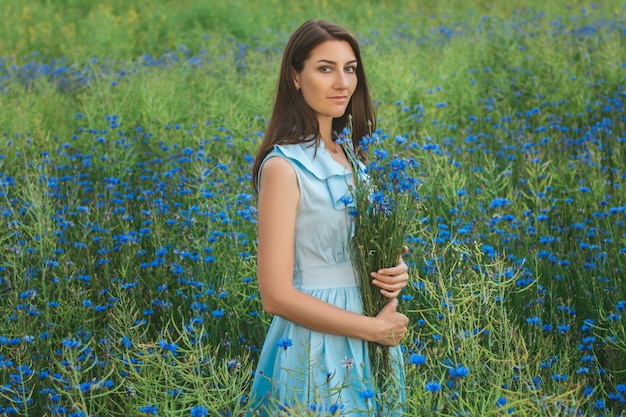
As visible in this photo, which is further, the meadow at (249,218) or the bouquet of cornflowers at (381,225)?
the meadow at (249,218)

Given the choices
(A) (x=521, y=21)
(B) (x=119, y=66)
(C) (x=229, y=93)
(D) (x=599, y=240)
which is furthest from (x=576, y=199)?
(A) (x=521, y=21)

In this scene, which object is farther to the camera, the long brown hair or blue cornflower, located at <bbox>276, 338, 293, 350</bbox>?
the long brown hair

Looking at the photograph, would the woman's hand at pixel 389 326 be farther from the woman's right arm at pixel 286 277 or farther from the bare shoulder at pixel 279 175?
the bare shoulder at pixel 279 175

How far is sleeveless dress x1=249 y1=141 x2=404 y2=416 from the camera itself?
6.93 ft

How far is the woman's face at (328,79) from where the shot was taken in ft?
7.55

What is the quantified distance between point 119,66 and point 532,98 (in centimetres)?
351

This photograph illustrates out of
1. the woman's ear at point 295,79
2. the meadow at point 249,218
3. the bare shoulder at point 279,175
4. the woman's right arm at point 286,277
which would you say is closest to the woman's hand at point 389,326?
the woman's right arm at point 286,277

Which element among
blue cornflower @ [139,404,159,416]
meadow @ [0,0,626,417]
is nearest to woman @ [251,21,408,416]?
meadow @ [0,0,626,417]

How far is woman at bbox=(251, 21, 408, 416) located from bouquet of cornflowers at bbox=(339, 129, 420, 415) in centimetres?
3

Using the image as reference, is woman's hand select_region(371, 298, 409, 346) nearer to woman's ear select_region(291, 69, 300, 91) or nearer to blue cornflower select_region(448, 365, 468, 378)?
blue cornflower select_region(448, 365, 468, 378)

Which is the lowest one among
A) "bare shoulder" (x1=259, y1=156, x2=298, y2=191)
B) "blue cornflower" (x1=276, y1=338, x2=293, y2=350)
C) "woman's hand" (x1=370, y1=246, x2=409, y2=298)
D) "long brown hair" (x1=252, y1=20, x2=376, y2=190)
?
"blue cornflower" (x1=276, y1=338, x2=293, y2=350)

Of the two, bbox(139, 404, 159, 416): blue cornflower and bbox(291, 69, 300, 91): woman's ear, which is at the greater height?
bbox(291, 69, 300, 91): woman's ear

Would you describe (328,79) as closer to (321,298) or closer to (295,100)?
(295,100)

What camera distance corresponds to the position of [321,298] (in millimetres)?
2164
